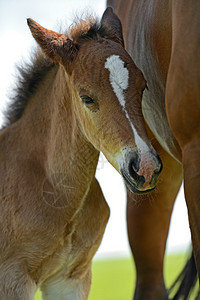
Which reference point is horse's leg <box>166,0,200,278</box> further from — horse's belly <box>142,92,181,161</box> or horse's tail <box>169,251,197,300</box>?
horse's tail <box>169,251,197,300</box>

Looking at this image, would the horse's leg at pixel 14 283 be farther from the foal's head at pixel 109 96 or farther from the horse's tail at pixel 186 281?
the horse's tail at pixel 186 281

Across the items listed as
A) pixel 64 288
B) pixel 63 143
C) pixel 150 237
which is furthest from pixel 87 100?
pixel 150 237

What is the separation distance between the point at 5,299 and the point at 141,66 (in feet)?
5.56

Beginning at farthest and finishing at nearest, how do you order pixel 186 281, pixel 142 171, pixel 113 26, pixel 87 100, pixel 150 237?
pixel 150 237 < pixel 186 281 < pixel 113 26 < pixel 87 100 < pixel 142 171

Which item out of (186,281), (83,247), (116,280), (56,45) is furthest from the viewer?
(116,280)

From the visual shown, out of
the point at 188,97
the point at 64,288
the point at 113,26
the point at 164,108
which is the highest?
the point at 113,26

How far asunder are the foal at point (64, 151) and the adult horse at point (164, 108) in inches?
8.5

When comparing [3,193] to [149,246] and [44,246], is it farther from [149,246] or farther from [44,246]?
[149,246]

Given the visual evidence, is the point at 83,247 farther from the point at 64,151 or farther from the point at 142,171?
the point at 142,171

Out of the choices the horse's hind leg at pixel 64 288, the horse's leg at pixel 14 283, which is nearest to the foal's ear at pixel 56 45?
the horse's leg at pixel 14 283

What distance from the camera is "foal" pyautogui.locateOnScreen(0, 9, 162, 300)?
3420 millimetres

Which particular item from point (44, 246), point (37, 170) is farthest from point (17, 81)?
point (44, 246)

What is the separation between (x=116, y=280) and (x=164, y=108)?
30.8ft

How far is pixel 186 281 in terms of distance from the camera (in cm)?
479
